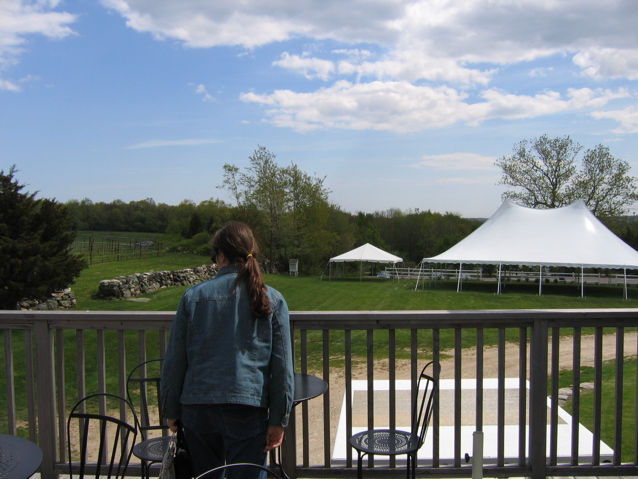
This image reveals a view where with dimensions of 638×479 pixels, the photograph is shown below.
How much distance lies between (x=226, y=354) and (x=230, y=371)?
0.19ft

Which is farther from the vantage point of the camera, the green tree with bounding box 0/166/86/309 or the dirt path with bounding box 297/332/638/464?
the green tree with bounding box 0/166/86/309

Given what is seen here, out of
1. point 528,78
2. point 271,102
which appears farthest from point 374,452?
point 528,78

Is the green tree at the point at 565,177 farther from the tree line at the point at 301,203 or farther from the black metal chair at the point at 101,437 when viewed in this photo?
the black metal chair at the point at 101,437

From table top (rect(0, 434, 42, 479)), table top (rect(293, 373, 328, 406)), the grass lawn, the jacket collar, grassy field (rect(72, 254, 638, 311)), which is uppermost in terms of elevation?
the jacket collar

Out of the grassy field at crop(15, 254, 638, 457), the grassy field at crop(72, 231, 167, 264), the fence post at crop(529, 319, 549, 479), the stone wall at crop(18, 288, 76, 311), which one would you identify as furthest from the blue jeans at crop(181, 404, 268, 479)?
the grassy field at crop(72, 231, 167, 264)

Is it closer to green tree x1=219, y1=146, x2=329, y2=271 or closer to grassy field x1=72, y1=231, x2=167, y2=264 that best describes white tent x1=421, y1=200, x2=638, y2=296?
green tree x1=219, y1=146, x2=329, y2=271

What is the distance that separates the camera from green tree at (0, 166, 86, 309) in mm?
10711

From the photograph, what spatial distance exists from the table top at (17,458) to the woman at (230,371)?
17.6 inches

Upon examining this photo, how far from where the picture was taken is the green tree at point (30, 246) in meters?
10.7

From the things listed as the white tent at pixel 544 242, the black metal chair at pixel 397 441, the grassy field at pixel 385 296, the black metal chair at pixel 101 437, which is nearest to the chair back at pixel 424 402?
the black metal chair at pixel 397 441

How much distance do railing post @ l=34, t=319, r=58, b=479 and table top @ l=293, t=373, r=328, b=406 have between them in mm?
1382

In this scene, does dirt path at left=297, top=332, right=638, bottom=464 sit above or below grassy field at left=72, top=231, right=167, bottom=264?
below

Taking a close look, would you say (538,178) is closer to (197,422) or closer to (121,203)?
(121,203)

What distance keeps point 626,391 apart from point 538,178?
28.3m
